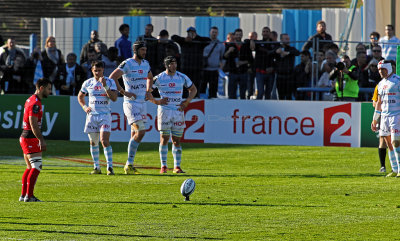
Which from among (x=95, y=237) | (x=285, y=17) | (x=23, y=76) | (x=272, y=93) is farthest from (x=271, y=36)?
(x=95, y=237)

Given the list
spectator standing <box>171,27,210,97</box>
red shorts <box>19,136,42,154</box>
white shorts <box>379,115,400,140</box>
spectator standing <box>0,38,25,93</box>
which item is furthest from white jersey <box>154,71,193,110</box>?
spectator standing <box>0,38,25,93</box>

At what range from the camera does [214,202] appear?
41.0 ft

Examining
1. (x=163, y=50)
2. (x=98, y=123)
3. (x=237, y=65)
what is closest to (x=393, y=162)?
(x=98, y=123)

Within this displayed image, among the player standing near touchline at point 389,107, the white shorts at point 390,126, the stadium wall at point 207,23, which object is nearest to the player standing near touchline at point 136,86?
the player standing near touchline at point 389,107

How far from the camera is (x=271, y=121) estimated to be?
22.1 m

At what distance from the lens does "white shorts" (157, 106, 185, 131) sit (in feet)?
54.4

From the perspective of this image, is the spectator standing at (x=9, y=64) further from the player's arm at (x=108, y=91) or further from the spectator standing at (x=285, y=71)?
the player's arm at (x=108, y=91)

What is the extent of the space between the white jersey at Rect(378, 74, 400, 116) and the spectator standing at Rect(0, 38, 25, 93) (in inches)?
478

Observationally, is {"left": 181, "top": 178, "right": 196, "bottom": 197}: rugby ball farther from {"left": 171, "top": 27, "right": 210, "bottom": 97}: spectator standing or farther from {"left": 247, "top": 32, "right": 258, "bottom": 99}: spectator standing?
{"left": 247, "top": 32, "right": 258, "bottom": 99}: spectator standing

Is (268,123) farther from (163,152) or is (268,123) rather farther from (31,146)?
(31,146)

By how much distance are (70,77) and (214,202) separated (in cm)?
1232

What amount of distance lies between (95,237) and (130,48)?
13.8 m

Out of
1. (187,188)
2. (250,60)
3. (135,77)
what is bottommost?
(187,188)

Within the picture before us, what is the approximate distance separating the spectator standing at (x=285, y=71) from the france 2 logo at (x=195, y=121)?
223 cm
